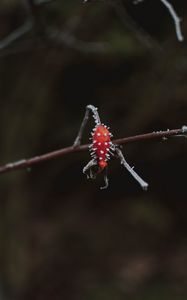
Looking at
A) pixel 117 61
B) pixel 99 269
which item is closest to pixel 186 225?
pixel 99 269

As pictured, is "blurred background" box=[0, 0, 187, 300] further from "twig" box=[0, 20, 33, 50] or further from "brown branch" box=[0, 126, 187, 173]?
"brown branch" box=[0, 126, 187, 173]

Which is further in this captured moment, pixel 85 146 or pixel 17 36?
pixel 17 36

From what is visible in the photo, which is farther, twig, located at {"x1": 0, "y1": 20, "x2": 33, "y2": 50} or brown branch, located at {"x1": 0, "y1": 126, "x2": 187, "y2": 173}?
twig, located at {"x1": 0, "y1": 20, "x2": 33, "y2": 50}

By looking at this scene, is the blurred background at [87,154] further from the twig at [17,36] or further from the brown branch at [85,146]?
the brown branch at [85,146]

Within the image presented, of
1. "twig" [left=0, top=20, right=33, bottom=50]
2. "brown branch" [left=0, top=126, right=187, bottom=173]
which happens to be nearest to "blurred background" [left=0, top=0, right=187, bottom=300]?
"twig" [left=0, top=20, right=33, bottom=50]

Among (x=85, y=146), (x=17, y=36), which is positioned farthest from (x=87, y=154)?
(x=85, y=146)

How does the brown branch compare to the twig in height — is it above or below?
below

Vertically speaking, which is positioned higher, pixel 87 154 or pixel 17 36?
pixel 87 154

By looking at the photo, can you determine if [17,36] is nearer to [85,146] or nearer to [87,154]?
[85,146]

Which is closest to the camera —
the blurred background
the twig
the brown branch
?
the brown branch
